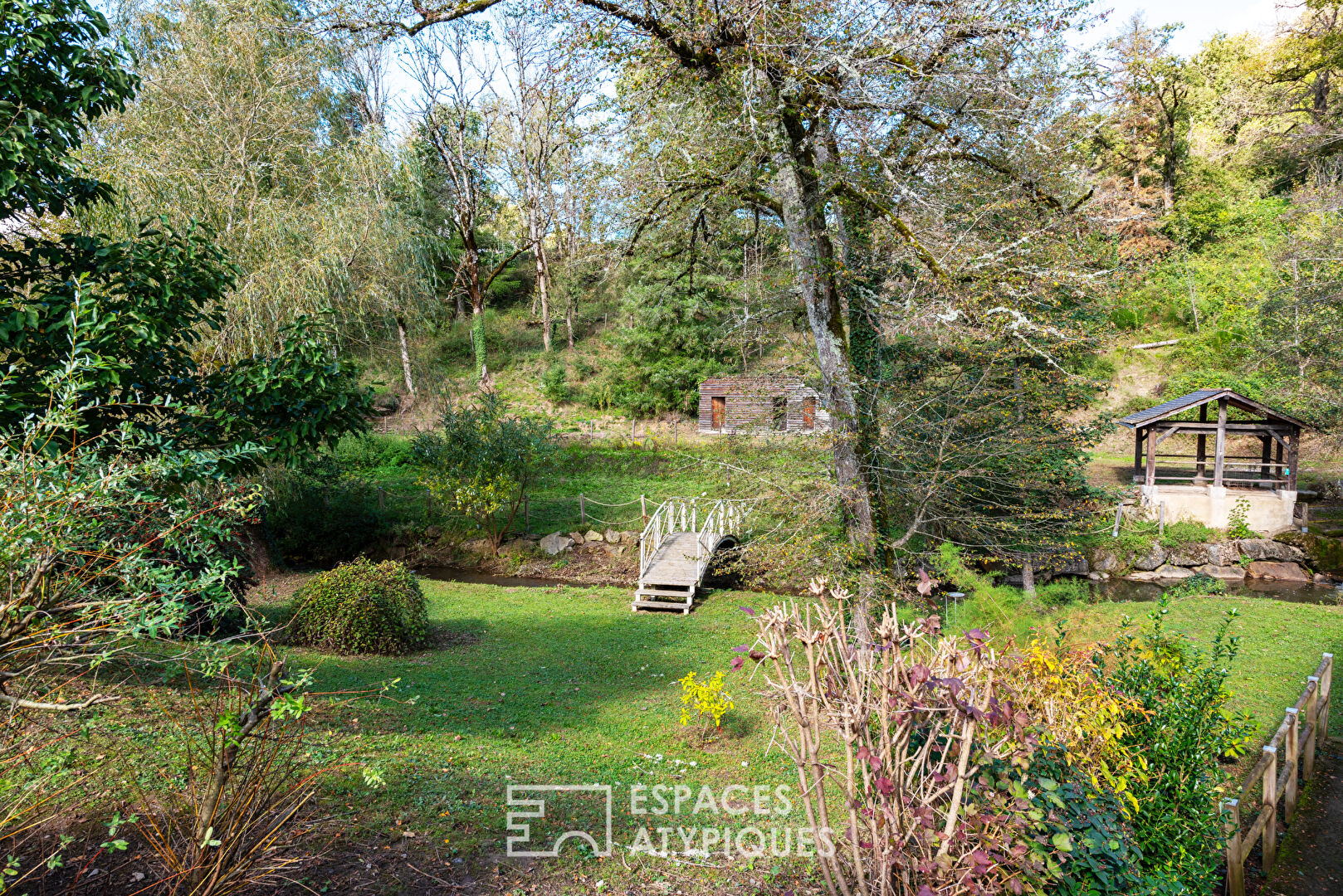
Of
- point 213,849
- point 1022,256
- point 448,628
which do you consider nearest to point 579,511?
point 448,628

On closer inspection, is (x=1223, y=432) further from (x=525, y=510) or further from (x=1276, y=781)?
(x=525, y=510)

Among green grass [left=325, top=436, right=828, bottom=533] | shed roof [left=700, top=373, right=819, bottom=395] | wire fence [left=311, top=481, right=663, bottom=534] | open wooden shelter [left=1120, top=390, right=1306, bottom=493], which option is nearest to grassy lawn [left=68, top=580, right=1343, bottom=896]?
shed roof [left=700, top=373, right=819, bottom=395]

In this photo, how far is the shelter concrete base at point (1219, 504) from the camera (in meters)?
17.2

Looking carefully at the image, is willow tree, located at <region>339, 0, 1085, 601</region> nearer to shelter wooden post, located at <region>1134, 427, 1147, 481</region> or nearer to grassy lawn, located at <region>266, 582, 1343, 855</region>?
grassy lawn, located at <region>266, 582, 1343, 855</region>

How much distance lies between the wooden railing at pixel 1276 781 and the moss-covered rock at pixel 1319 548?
11.6m

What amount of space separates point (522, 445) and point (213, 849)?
47.2ft

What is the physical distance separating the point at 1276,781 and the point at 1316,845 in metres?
0.82

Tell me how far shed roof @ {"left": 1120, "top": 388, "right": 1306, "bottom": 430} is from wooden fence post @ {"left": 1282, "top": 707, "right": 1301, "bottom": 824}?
12.7 meters

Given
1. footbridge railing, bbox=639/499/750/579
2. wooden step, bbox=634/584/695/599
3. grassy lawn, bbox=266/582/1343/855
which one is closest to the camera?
grassy lawn, bbox=266/582/1343/855

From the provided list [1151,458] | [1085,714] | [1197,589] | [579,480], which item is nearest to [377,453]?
[579,480]

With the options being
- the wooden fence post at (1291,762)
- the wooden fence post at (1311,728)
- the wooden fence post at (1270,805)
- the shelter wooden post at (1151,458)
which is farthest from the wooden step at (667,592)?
the shelter wooden post at (1151,458)

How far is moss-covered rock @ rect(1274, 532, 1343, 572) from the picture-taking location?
15.8 meters

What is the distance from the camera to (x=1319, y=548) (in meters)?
16.1

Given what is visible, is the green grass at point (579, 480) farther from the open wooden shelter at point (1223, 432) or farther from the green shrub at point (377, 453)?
the open wooden shelter at point (1223, 432)
